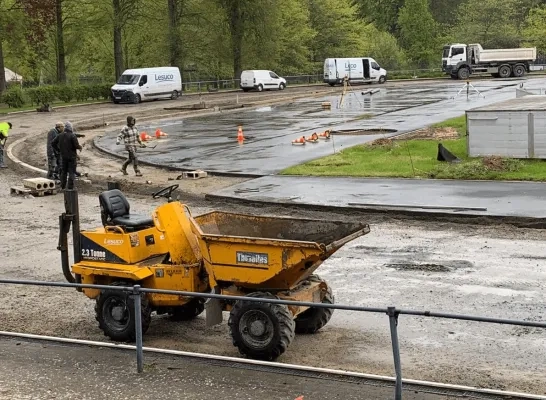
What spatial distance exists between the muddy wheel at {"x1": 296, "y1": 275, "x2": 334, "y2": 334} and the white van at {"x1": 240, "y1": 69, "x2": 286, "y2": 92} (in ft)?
194

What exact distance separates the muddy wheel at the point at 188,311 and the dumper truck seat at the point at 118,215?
1.20 metres

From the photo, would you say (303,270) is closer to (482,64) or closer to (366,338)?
(366,338)

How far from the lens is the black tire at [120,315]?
35.1 ft

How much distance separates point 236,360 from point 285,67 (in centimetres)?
7513

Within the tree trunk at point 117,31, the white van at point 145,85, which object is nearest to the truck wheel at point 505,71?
the white van at point 145,85

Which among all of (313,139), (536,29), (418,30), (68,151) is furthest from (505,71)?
(68,151)

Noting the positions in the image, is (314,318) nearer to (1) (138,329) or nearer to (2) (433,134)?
(1) (138,329)

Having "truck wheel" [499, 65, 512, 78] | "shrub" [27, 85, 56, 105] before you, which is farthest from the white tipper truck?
"shrub" [27, 85, 56, 105]

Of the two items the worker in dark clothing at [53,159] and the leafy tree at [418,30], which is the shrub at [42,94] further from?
the leafy tree at [418,30]

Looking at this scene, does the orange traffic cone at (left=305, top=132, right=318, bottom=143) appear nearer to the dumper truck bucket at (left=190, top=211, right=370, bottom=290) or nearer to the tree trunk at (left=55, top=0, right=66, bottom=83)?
the dumper truck bucket at (left=190, top=211, right=370, bottom=290)

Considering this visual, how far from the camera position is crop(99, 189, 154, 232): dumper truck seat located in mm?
11102

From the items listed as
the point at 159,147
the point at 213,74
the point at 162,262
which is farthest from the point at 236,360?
the point at 213,74

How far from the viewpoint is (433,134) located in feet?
104

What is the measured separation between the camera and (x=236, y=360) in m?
9.73
